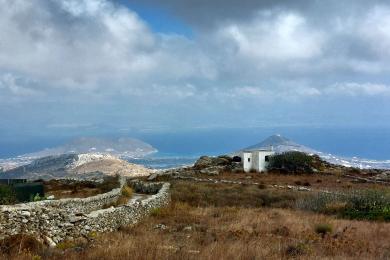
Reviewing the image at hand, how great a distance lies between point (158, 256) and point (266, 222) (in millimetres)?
11709

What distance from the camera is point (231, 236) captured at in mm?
16094

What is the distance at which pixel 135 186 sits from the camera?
123 feet

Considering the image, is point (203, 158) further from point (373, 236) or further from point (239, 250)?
point (239, 250)

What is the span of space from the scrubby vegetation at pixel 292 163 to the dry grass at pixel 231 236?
827 inches

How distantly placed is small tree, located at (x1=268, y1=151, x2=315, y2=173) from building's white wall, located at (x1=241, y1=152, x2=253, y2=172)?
2.36m

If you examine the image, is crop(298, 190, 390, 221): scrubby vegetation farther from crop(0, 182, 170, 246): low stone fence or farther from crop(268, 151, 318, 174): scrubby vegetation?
crop(268, 151, 318, 174): scrubby vegetation

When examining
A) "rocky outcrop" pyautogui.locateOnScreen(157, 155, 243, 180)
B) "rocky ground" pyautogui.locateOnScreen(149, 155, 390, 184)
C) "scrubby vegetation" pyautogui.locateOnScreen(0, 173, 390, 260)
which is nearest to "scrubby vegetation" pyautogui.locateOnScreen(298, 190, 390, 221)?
"scrubby vegetation" pyautogui.locateOnScreen(0, 173, 390, 260)

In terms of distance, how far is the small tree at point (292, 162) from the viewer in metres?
53.7

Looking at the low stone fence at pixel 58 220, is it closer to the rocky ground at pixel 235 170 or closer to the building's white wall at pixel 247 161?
the rocky ground at pixel 235 170

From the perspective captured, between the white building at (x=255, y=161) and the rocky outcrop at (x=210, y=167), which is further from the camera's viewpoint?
the white building at (x=255, y=161)

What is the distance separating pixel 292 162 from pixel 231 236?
3900 cm

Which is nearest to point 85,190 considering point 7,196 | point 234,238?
point 7,196

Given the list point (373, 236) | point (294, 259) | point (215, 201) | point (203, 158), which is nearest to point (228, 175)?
point (203, 158)

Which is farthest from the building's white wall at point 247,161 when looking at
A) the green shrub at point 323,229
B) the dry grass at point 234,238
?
the green shrub at point 323,229
